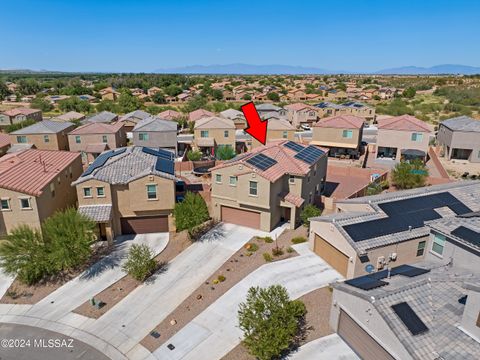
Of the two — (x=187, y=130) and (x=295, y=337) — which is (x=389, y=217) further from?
(x=187, y=130)

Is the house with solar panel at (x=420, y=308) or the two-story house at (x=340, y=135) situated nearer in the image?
the house with solar panel at (x=420, y=308)

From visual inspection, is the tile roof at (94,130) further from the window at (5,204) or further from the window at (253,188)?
the window at (253,188)

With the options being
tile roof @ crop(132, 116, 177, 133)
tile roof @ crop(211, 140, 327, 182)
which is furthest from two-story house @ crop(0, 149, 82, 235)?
tile roof @ crop(132, 116, 177, 133)

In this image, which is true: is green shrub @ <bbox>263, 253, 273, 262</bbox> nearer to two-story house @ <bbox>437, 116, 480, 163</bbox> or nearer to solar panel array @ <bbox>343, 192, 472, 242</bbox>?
solar panel array @ <bbox>343, 192, 472, 242</bbox>

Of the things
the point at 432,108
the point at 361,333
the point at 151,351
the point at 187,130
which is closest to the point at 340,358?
the point at 361,333

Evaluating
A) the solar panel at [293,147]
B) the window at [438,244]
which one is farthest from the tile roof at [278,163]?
the window at [438,244]
